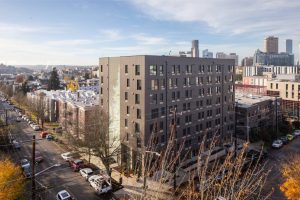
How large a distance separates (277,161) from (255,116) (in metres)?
12.0

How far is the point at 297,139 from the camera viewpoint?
1761 inches

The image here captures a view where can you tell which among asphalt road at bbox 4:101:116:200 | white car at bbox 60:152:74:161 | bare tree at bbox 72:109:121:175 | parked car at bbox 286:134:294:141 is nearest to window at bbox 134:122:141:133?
bare tree at bbox 72:109:121:175

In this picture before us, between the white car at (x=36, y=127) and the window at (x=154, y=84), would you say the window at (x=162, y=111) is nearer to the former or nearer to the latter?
the window at (x=154, y=84)

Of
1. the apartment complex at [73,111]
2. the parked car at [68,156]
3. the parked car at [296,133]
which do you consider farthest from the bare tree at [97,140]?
the parked car at [296,133]

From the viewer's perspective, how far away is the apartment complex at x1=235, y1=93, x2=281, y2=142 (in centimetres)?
4272

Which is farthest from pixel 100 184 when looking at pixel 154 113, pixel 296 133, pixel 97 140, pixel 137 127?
pixel 296 133

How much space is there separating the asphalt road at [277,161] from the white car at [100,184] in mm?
14338

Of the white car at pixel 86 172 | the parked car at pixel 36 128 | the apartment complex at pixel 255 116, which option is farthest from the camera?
the parked car at pixel 36 128

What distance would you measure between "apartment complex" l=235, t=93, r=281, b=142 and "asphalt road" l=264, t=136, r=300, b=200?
406 centimetres

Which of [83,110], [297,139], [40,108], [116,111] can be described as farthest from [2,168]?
[297,139]

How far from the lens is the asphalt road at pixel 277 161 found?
86.1 feet

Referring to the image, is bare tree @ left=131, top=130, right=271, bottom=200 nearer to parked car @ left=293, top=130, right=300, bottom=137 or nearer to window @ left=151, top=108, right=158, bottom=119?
window @ left=151, top=108, right=158, bottom=119

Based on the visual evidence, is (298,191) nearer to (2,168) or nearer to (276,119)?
(2,168)

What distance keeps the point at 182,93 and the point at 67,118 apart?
783 inches
